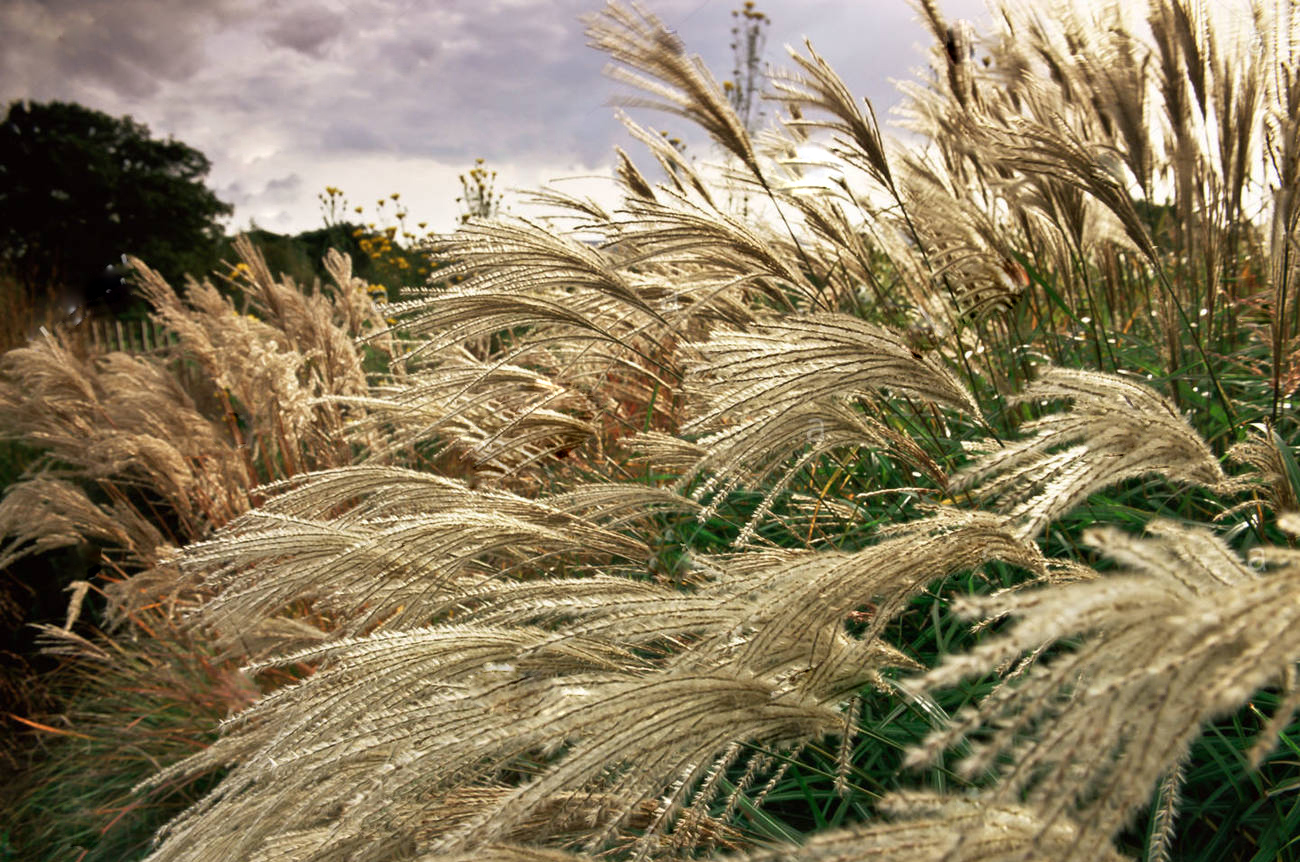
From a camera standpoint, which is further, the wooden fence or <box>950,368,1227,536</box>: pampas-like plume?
the wooden fence

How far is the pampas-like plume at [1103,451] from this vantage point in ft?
3.34

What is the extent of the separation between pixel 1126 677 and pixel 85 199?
26.9 m

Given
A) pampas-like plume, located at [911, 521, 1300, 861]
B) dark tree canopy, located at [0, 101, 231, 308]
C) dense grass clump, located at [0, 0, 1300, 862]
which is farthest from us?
dark tree canopy, located at [0, 101, 231, 308]

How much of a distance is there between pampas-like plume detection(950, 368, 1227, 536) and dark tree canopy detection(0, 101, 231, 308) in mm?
23527

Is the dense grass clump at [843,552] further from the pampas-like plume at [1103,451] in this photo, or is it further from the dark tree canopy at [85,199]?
the dark tree canopy at [85,199]

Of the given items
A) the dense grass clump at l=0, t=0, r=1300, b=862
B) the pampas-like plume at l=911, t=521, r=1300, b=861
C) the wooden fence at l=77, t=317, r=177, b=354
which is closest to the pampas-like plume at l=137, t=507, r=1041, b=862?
the dense grass clump at l=0, t=0, r=1300, b=862

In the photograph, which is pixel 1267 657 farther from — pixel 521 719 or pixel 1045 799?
pixel 521 719

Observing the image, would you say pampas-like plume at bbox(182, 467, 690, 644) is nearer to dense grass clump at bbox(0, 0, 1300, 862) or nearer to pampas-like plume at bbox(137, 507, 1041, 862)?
dense grass clump at bbox(0, 0, 1300, 862)

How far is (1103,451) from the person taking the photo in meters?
1.06

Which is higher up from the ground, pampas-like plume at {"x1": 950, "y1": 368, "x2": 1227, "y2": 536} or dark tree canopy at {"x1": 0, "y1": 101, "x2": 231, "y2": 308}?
dark tree canopy at {"x1": 0, "y1": 101, "x2": 231, "y2": 308}

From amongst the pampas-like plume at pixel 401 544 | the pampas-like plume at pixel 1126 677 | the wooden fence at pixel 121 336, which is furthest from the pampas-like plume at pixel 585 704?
the wooden fence at pixel 121 336

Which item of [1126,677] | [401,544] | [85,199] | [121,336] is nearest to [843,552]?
[1126,677]

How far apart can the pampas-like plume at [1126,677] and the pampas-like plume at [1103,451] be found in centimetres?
34

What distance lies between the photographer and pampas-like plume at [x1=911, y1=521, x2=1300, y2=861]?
60cm
